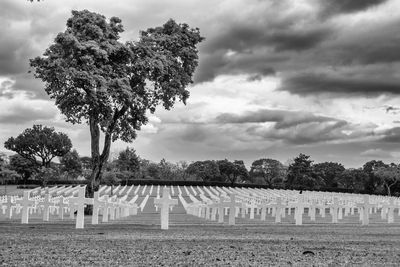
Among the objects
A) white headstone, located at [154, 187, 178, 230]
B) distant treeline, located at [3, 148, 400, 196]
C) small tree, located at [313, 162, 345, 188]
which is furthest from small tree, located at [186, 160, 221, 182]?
white headstone, located at [154, 187, 178, 230]

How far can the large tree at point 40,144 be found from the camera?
412ft

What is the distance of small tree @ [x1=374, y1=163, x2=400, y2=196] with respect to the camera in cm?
10834

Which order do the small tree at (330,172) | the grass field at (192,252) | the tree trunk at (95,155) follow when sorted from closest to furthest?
the grass field at (192,252) < the tree trunk at (95,155) < the small tree at (330,172)

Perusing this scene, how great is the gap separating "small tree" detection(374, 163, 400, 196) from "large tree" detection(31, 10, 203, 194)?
283ft

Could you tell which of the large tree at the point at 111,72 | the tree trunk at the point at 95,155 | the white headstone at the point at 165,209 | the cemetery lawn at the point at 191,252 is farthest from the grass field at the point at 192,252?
the tree trunk at the point at 95,155

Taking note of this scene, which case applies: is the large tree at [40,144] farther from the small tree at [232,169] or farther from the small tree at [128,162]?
the small tree at [232,169]

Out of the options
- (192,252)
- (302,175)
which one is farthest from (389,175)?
(192,252)

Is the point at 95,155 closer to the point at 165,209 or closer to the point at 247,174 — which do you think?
the point at 165,209

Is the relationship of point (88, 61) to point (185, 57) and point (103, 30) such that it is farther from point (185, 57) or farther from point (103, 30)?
point (185, 57)

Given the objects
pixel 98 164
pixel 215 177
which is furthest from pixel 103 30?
pixel 215 177

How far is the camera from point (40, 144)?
125938 mm

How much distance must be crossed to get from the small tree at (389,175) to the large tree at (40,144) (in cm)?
7418

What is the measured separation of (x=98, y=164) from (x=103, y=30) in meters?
8.19

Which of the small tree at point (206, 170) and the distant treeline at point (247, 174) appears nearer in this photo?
the distant treeline at point (247, 174)
